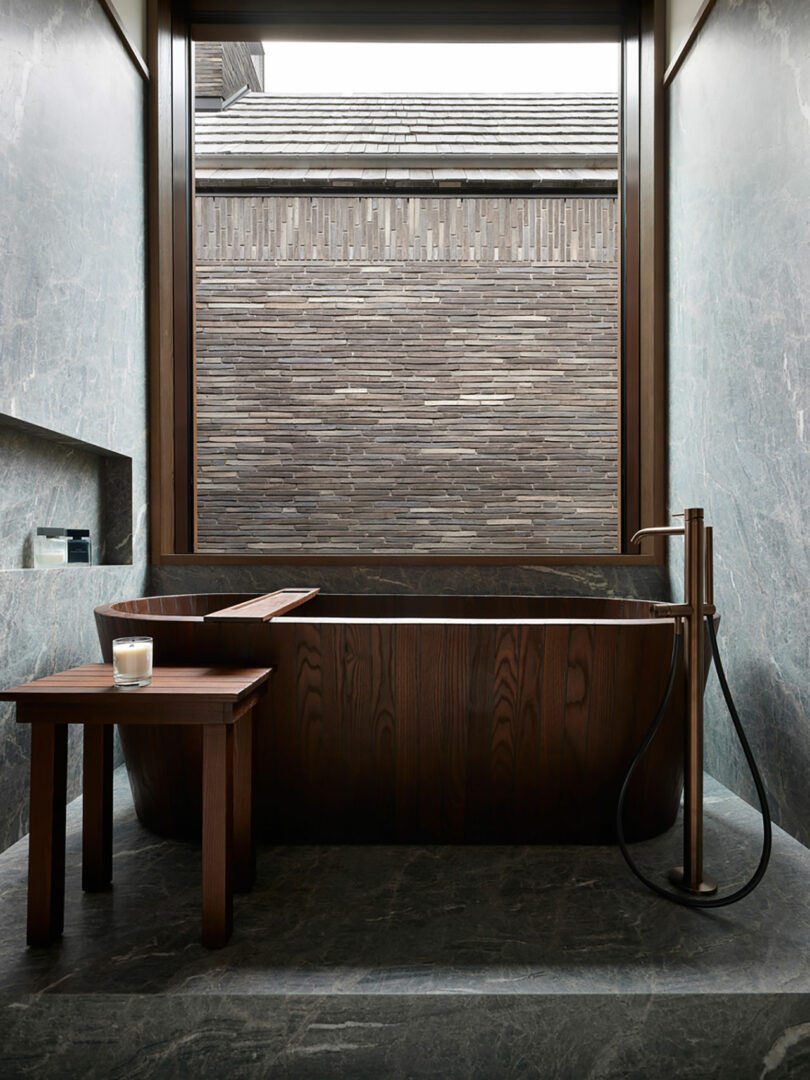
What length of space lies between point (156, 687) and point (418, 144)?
3133 mm

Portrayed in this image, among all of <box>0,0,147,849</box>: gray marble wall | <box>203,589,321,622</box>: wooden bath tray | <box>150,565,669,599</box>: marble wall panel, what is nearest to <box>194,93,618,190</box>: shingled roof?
<box>0,0,147,849</box>: gray marble wall

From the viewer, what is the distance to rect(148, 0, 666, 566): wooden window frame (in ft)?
8.70

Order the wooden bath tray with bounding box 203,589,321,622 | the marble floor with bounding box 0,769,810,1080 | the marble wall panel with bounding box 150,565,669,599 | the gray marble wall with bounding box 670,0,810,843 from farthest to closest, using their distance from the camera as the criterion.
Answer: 1. the marble wall panel with bounding box 150,565,669,599
2. the gray marble wall with bounding box 670,0,810,843
3. the wooden bath tray with bounding box 203,589,321,622
4. the marble floor with bounding box 0,769,810,1080

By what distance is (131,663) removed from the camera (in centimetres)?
124

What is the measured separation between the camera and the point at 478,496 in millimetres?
3418

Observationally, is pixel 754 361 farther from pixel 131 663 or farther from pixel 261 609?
pixel 131 663

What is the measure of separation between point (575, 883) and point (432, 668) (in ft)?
1.72

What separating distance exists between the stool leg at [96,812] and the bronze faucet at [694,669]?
3.85ft

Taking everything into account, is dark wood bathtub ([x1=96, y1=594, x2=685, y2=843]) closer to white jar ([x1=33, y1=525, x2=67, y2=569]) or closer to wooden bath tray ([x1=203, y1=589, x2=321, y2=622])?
wooden bath tray ([x1=203, y1=589, x2=321, y2=622])

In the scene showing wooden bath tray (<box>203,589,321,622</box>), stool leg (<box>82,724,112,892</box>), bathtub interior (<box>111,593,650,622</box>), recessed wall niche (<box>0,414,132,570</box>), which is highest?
recessed wall niche (<box>0,414,132,570</box>)

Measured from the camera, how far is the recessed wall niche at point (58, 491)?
6.13ft

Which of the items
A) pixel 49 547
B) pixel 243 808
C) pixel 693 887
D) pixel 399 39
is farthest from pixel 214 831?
pixel 399 39

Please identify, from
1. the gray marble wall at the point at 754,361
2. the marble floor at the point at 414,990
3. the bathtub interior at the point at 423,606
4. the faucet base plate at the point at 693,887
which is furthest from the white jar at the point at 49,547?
the gray marble wall at the point at 754,361

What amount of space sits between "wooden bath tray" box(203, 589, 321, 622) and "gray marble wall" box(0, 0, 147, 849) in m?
0.50
